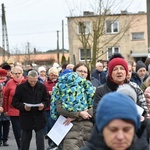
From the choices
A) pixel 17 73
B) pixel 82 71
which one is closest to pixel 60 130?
pixel 82 71

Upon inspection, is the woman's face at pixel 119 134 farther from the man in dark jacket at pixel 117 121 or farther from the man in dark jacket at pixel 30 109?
the man in dark jacket at pixel 30 109

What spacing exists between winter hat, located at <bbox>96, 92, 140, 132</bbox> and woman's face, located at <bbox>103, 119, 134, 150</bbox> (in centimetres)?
3

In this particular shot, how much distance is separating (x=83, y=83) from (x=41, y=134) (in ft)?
8.78

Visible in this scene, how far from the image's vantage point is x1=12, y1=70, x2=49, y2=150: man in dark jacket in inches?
344

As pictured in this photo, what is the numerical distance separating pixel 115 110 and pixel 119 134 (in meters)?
0.14

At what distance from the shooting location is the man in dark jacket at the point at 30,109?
8742mm

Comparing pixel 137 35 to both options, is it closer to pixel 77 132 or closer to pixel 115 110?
pixel 77 132

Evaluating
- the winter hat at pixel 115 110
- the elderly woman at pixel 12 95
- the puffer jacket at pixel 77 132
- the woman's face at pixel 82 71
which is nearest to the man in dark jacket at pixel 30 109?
the elderly woman at pixel 12 95

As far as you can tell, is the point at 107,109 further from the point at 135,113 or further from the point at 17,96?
the point at 17,96

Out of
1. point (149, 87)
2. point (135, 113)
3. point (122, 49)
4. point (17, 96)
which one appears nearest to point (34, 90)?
point (17, 96)

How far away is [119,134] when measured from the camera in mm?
2768

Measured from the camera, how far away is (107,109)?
112 inches

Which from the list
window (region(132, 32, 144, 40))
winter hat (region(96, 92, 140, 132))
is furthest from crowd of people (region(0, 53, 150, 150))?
window (region(132, 32, 144, 40))

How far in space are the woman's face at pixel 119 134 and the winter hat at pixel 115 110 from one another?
29mm
